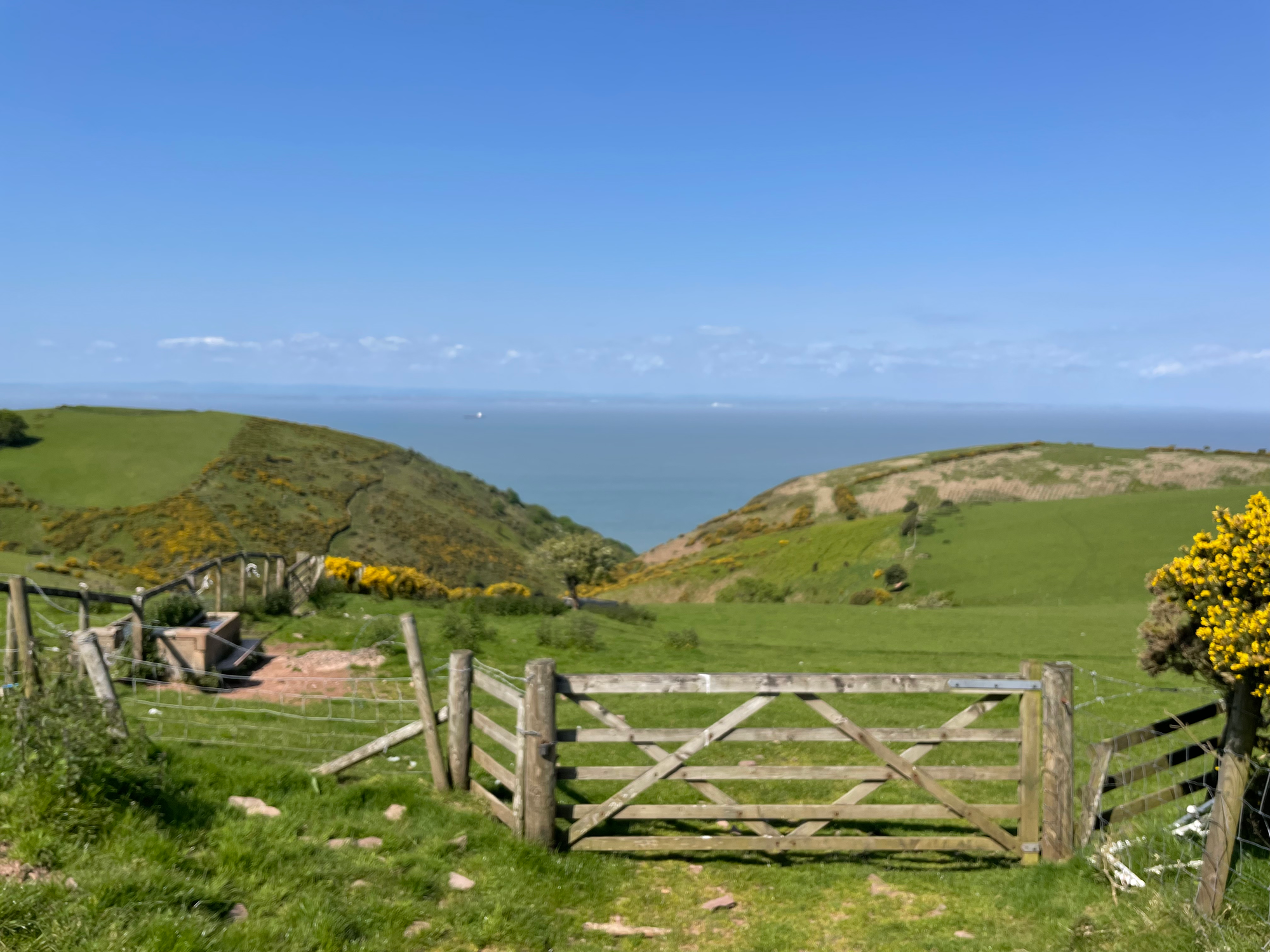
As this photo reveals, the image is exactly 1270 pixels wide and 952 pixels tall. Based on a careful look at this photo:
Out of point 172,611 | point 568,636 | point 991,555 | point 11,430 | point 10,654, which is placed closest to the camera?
point 10,654

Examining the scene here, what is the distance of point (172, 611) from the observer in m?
17.5

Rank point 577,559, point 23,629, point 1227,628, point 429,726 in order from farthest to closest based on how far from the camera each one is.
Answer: point 577,559 < point 23,629 < point 429,726 < point 1227,628

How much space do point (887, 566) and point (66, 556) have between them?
2013 inches

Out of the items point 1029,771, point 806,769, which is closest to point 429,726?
point 806,769

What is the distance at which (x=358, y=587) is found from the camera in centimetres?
2983

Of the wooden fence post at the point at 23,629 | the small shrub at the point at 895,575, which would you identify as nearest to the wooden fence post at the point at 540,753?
the wooden fence post at the point at 23,629

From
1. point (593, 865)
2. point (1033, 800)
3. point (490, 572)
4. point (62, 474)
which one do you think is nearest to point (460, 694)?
point (593, 865)

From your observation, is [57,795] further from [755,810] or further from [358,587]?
[358,587]

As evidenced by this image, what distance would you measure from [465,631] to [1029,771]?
50.0ft

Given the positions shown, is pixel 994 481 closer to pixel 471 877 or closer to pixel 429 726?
pixel 429 726

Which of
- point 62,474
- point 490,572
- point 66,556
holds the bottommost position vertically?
point 490,572

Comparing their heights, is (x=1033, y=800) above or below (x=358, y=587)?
above

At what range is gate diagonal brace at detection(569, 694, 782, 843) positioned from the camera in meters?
8.15

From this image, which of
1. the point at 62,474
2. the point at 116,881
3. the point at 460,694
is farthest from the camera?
the point at 62,474
